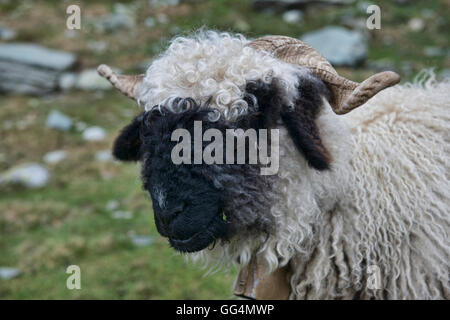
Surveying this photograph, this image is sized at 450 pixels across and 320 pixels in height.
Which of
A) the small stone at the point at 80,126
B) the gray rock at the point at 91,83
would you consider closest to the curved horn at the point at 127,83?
the small stone at the point at 80,126

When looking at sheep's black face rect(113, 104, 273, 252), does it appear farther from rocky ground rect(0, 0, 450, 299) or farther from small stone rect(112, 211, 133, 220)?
small stone rect(112, 211, 133, 220)

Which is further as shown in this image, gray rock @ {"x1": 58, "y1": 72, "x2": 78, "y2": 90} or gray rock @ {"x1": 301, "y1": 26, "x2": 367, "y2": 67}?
gray rock @ {"x1": 58, "y1": 72, "x2": 78, "y2": 90}

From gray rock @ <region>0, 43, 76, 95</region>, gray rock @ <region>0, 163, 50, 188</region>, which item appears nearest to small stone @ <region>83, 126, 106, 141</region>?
gray rock @ <region>0, 163, 50, 188</region>

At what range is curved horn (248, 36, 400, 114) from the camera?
2.32 meters

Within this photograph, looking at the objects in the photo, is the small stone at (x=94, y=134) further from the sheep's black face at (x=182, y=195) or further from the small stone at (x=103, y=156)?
the sheep's black face at (x=182, y=195)

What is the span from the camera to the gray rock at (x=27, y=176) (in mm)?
6543

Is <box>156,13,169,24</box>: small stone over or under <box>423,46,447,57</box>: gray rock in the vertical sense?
over

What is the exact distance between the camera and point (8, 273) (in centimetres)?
484

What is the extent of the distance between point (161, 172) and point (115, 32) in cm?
1044

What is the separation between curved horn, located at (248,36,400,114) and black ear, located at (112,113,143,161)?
0.83 metres

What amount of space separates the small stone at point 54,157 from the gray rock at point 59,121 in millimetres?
814

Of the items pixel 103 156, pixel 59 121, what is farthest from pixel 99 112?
pixel 103 156

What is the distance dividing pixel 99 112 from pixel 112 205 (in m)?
3.11

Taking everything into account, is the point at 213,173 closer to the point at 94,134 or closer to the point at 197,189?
the point at 197,189
